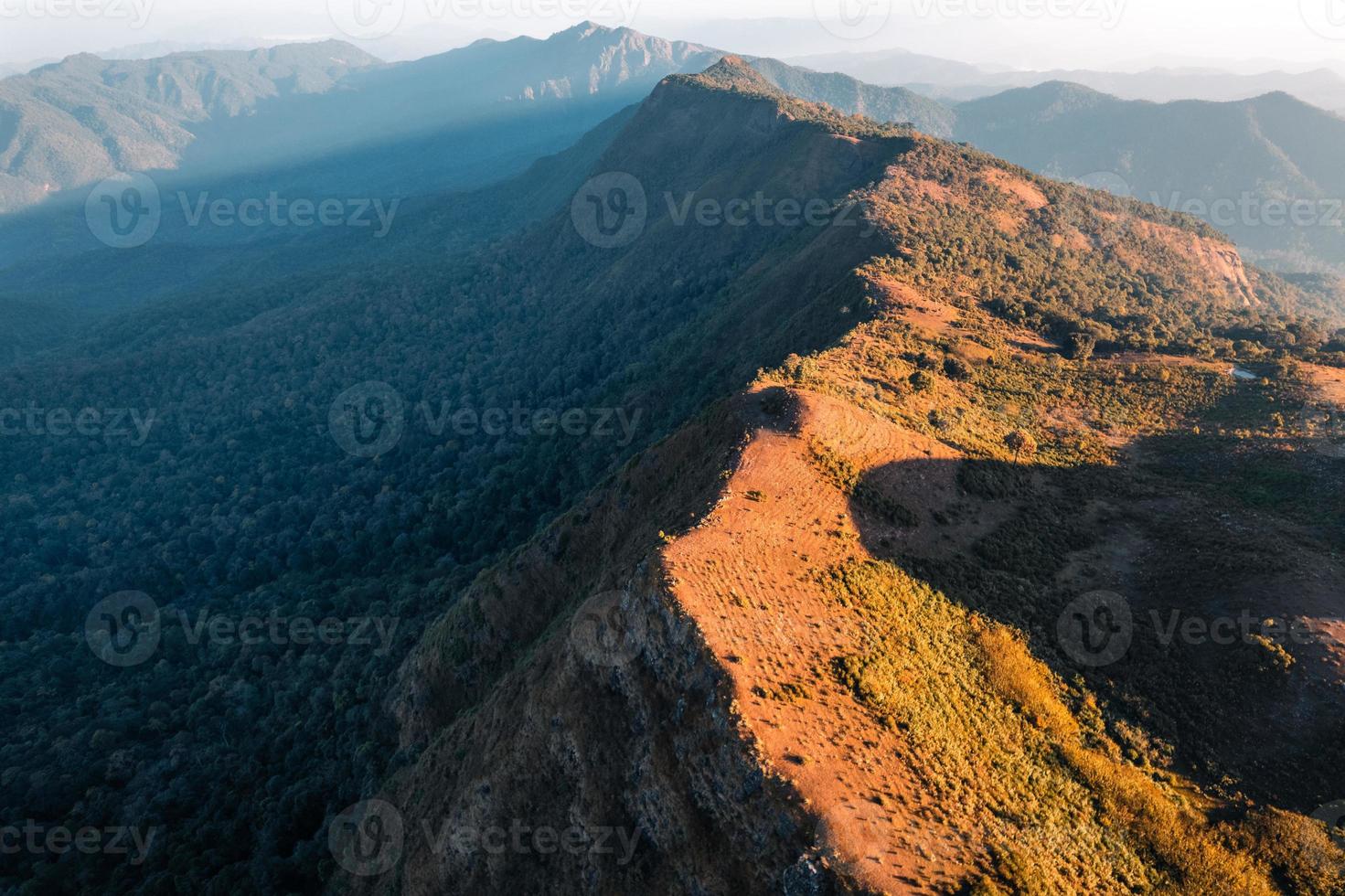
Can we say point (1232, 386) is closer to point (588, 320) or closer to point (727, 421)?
point (727, 421)
